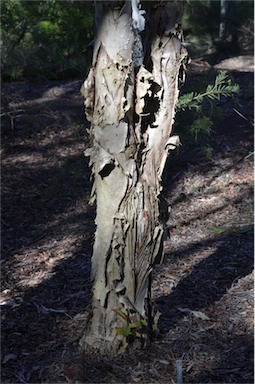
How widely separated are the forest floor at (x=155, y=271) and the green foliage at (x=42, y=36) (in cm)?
112

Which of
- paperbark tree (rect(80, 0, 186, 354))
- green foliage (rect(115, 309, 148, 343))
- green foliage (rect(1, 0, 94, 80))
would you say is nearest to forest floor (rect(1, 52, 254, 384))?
green foliage (rect(115, 309, 148, 343))

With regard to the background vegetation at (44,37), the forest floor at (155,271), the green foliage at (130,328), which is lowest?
the forest floor at (155,271)

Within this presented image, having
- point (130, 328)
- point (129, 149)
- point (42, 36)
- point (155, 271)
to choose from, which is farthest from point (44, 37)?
point (130, 328)

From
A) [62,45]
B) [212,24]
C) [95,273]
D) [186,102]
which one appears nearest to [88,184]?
[62,45]

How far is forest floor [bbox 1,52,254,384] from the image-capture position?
4105mm

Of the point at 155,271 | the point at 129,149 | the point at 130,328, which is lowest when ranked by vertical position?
the point at 155,271

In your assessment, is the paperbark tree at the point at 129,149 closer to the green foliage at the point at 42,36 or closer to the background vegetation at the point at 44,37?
the background vegetation at the point at 44,37

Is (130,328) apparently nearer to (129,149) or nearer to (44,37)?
(129,149)

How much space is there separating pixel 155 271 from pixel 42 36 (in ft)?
24.3

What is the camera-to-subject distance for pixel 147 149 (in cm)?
396

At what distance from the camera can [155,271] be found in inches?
221

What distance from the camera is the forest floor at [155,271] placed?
4.11 metres

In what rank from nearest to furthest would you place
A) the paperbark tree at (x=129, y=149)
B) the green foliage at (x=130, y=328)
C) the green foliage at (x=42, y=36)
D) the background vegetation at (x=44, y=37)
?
the paperbark tree at (x=129, y=149), the green foliage at (x=130, y=328), the background vegetation at (x=44, y=37), the green foliage at (x=42, y=36)

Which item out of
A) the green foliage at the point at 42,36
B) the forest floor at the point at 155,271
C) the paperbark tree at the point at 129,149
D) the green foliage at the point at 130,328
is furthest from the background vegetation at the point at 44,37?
the green foliage at the point at 130,328
